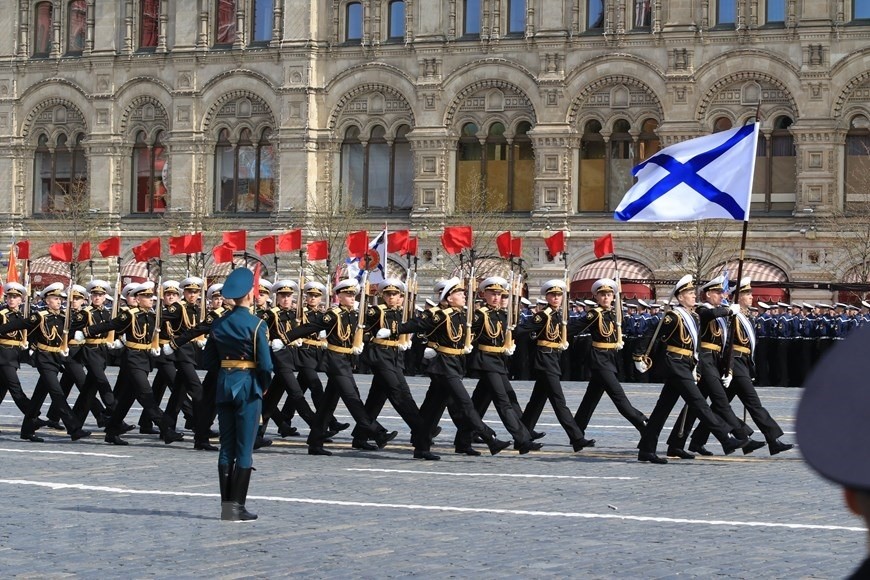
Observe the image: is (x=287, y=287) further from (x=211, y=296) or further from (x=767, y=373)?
(x=767, y=373)

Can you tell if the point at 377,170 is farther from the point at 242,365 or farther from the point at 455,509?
the point at 455,509

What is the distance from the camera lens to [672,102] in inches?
1569

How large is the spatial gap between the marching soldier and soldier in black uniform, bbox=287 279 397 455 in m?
3.05

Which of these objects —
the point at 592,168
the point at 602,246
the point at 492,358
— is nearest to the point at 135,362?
the point at 492,358

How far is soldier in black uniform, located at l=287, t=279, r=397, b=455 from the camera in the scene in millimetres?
14898

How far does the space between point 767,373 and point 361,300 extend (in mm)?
14895

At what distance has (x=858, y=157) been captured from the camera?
3891 cm

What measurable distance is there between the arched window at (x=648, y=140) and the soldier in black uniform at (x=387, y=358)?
85.2 feet

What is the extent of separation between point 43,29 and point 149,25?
11.7ft

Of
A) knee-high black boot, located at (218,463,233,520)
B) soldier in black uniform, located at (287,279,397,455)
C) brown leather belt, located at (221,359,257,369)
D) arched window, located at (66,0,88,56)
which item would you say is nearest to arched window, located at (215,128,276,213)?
arched window, located at (66,0,88,56)

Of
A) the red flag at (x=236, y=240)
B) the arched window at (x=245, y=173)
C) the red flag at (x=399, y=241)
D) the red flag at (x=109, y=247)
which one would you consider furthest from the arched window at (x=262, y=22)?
the red flag at (x=109, y=247)

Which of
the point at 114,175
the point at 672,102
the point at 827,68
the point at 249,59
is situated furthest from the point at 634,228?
the point at 114,175

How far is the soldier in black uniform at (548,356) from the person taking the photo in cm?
1474

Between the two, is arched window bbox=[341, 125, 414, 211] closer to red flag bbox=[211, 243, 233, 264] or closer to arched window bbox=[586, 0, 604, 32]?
arched window bbox=[586, 0, 604, 32]
